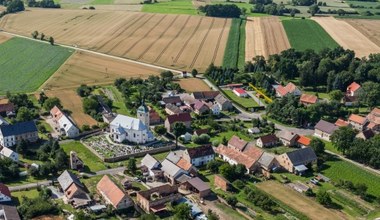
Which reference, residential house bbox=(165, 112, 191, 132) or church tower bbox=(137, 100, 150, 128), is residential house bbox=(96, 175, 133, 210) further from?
residential house bbox=(165, 112, 191, 132)

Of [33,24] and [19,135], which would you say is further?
[33,24]

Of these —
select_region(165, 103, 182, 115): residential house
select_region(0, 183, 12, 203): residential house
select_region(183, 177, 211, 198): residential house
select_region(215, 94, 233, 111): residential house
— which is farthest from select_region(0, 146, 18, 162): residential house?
select_region(215, 94, 233, 111): residential house

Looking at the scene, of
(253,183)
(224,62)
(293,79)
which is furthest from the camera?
(224,62)

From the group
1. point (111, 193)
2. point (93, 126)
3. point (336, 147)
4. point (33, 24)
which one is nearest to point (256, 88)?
point (336, 147)

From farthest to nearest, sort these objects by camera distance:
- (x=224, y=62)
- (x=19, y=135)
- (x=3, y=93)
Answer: (x=224, y=62) → (x=3, y=93) → (x=19, y=135)

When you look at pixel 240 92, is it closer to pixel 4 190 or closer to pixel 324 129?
pixel 324 129

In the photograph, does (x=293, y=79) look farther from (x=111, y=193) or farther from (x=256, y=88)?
(x=111, y=193)

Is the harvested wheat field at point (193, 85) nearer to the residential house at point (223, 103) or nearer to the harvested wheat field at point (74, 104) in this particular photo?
the residential house at point (223, 103)
